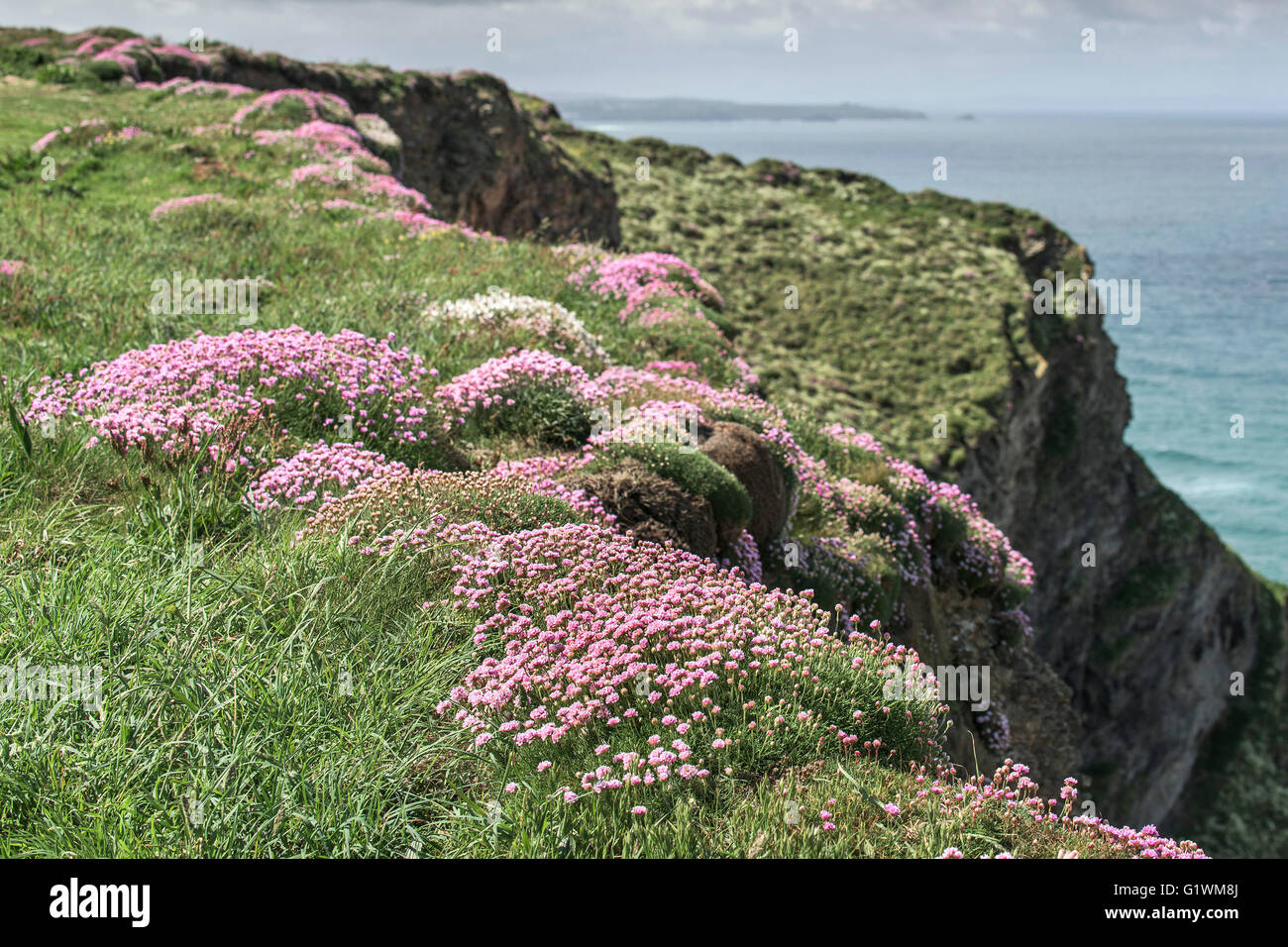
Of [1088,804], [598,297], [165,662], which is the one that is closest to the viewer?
[165,662]

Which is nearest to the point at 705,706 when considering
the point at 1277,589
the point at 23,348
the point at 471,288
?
the point at 23,348

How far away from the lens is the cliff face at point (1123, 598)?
140 feet

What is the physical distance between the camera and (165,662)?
16.0 ft

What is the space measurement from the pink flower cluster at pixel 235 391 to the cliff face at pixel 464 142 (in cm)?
2480

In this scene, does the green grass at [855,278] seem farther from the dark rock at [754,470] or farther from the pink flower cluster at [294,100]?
the dark rock at [754,470]

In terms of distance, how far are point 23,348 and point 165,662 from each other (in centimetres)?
589

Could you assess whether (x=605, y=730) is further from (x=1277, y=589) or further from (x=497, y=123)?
(x=1277, y=589)

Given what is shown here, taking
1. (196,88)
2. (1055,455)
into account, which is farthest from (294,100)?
(1055,455)

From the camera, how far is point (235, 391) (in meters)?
8.63

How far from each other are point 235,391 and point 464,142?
32870 mm

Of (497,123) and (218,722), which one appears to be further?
(497,123)

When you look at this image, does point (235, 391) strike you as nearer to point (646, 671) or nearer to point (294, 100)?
point (646, 671)

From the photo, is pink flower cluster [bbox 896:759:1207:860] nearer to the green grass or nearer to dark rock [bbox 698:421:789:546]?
dark rock [bbox 698:421:789:546]
